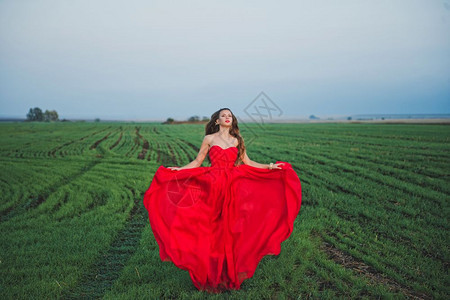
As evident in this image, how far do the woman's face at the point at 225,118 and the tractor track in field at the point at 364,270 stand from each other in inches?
126

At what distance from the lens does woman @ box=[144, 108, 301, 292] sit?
4043 mm

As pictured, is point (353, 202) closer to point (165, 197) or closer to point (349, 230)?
point (349, 230)

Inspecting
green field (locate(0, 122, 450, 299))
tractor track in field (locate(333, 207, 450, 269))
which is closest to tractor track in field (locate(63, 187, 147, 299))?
green field (locate(0, 122, 450, 299))

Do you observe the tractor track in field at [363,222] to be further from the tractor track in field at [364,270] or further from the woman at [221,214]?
the woman at [221,214]

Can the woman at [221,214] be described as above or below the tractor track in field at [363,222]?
above

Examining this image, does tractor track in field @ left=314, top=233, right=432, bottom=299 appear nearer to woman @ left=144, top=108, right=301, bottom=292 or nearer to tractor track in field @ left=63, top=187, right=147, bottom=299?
woman @ left=144, top=108, right=301, bottom=292

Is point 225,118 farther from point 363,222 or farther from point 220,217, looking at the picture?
point 363,222

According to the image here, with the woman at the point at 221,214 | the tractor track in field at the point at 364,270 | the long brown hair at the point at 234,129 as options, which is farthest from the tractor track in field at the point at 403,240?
the long brown hair at the point at 234,129

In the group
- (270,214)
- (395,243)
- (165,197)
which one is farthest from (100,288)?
(395,243)

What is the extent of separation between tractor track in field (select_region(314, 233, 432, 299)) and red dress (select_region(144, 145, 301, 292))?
1.55 metres

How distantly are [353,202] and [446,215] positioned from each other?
2.12 m

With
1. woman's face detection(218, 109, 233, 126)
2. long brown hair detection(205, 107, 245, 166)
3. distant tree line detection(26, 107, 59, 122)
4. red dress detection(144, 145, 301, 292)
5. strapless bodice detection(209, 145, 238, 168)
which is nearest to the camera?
red dress detection(144, 145, 301, 292)

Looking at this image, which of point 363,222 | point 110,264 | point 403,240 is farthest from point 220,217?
point 363,222

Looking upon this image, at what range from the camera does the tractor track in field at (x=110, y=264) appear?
13.8 feet
